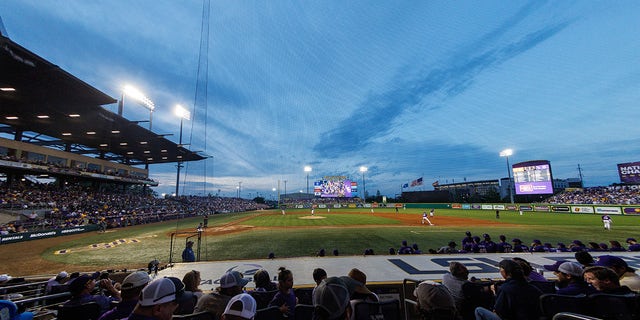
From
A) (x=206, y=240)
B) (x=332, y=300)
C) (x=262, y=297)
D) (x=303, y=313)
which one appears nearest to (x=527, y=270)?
(x=303, y=313)

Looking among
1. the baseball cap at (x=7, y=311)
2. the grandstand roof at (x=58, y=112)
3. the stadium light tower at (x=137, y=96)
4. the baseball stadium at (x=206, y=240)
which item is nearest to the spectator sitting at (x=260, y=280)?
the baseball stadium at (x=206, y=240)

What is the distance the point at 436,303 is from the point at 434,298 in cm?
4

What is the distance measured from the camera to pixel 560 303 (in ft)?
10.6

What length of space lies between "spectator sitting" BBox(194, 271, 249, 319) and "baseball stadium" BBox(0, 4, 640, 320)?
7 cm

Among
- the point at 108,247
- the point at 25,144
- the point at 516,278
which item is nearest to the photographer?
the point at 516,278

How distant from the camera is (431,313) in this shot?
1979mm

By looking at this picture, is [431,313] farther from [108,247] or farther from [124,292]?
[108,247]

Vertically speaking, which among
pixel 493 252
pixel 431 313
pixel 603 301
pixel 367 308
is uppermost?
pixel 431 313

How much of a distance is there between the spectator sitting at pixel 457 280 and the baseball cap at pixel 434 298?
1700 millimetres

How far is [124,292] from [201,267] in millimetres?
6400

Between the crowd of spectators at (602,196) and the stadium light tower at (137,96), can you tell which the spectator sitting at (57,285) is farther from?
the crowd of spectators at (602,196)

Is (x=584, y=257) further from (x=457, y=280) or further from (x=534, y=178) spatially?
(x=534, y=178)

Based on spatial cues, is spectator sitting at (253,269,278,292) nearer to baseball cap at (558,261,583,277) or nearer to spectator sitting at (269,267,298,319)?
spectator sitting at (269,267,298,319)

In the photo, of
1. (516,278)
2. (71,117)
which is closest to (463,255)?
(516,278)
